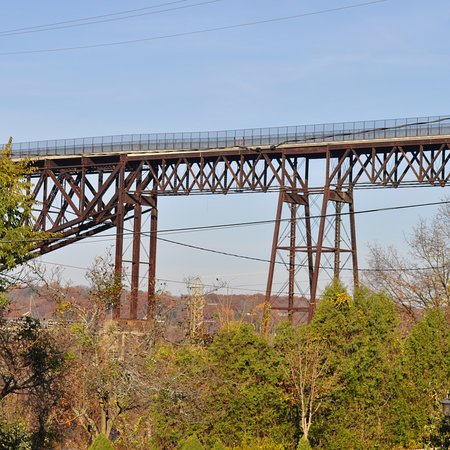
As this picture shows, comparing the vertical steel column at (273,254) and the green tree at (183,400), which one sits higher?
the vertical steel column at (273,254)

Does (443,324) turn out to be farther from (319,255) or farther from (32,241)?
(32,241)

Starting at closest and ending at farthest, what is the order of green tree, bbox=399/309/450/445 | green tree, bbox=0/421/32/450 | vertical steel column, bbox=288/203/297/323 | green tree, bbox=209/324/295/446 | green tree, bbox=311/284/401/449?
green tree, bbox=0/421/32/450 → green tree, bbox=209/324/295/446 → green tree, bbox=311/284/401/449 → green tree, bbox=399/309/450/445 → vertical steel column, bbox=288/203/297/323

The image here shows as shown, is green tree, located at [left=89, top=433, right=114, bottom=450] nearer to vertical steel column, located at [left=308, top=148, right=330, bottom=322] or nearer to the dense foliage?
the dense foliage

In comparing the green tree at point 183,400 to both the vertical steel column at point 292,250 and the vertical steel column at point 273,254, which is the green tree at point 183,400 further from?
the vertical steel column at point 292,250

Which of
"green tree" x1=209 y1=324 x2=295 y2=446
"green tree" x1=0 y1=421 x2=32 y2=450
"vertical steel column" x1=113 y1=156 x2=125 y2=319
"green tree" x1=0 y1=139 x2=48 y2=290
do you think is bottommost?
"green tree" x1=0 y1=421 x2=32 y2=450

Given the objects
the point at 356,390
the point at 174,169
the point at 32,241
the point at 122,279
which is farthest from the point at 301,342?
the point at 174,169

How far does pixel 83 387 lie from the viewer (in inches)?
1063

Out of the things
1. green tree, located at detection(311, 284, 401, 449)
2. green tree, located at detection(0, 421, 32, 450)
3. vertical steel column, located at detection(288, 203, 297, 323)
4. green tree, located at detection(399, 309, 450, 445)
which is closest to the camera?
green tree, located at detection(0, 421, 32, 450)

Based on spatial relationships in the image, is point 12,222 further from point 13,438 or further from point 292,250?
point 292,250

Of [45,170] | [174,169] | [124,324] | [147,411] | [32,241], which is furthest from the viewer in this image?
[45,170]

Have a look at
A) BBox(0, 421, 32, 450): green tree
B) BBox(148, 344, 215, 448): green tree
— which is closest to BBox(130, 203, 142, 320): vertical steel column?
BBox(148, 344, 215, 448): green tree

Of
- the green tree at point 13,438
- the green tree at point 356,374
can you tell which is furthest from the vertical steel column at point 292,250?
the green tree at point 13,438

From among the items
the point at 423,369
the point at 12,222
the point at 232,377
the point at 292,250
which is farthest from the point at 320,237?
the point at 12,222

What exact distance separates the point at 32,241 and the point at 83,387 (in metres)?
4.41
